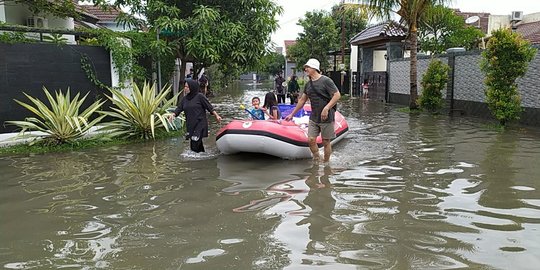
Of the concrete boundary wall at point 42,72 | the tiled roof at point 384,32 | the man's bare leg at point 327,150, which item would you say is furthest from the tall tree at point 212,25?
the tiled roof at point 384,32

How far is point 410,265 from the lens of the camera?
3.74 m

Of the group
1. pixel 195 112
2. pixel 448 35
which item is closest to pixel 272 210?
pixel 195 112

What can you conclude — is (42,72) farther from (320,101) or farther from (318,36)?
(318,36)

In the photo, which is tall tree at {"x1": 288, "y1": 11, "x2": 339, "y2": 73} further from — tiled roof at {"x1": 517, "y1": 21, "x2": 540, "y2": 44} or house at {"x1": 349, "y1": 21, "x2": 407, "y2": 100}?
tiled roof at {"x1": 517, "y1": 21, "x2": 540, "y2": 44}

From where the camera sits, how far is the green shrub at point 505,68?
11.3 meters

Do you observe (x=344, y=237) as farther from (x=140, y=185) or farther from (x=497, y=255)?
(x=140, y=185)

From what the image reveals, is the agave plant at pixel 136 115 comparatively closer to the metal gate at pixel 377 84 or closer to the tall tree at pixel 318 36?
the metal gate at pixel 377 84

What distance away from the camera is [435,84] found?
15719mm

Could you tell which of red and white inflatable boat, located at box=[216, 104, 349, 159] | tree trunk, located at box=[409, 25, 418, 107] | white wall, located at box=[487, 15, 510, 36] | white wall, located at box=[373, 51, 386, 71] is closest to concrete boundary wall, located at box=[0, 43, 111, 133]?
red and white inflatable boat, located at box=[216, 104, 349, 159]

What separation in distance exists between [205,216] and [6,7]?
39.9ft

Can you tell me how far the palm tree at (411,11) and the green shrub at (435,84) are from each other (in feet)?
3.33

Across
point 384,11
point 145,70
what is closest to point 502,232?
point 145,70

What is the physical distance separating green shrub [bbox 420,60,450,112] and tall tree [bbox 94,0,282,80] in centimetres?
535

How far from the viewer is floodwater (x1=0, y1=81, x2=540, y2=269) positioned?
3.96 m
